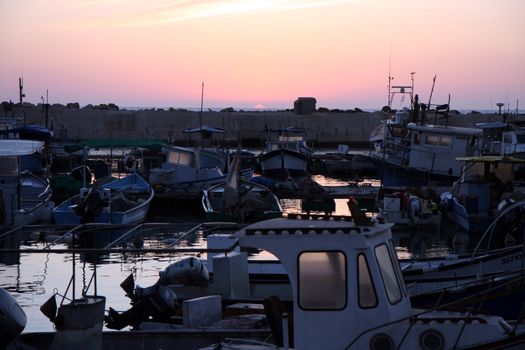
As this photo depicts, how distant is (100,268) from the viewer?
25.2 metres

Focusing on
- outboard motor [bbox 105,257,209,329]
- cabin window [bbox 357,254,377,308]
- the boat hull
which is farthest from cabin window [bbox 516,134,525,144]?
cabin window [bbox 357,254,377,308]

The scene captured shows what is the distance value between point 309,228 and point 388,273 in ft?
3.47

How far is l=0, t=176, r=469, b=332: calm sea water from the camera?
2083cm

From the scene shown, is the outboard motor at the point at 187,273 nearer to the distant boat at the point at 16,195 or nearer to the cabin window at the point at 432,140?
the distant boat at the point at 16,195

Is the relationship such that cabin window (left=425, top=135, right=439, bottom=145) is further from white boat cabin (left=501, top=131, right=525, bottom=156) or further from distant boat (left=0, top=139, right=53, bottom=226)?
distant boat (left=0, top=139, right=53, bottom=226)

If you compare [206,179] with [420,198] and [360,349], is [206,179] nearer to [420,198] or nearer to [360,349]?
[420,198]

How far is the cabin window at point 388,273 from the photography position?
10148 millimetres

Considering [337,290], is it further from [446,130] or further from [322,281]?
[446,130]

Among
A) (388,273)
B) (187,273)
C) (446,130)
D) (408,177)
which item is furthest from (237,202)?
(388,273)

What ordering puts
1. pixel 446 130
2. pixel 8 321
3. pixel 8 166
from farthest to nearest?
pixel 446 130
pixel 8 166
pixel 8 321

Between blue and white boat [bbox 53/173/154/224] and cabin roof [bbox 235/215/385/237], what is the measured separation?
2258 cm

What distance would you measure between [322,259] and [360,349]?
108 cm

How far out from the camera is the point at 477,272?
17875 mm

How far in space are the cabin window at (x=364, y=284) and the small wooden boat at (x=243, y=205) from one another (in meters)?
17.8
